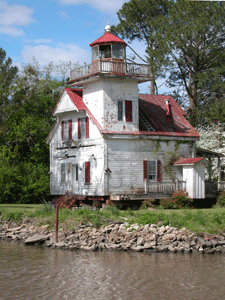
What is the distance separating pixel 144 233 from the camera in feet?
65.4

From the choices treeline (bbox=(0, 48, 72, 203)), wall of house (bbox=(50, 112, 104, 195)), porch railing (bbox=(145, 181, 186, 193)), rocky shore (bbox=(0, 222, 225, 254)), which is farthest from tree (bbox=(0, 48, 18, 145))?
rocky shore (bbox=(0, 222, 225, 254))

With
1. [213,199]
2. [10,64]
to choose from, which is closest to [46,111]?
[10,64]

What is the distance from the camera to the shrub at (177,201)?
28.3 metres

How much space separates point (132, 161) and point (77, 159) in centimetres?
418

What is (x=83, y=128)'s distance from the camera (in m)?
31.1

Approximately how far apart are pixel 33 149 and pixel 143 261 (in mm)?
22891

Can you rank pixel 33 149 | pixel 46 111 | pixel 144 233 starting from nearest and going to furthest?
pixel 144 233 < pixel 33 149 < pixel 46 111

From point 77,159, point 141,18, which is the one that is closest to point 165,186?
point 77,159

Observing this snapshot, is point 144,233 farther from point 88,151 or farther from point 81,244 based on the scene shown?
point 88,151

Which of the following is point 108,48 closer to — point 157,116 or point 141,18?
point 157,116

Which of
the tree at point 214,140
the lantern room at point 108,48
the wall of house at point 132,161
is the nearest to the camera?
the wall of house at point 132,161

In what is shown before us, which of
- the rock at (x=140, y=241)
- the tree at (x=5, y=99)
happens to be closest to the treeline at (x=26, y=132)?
the tree at (x=5, y=99)

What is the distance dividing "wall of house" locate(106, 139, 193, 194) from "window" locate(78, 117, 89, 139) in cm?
247

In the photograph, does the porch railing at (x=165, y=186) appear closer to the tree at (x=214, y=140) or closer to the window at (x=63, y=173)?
the window at (x=63, y=173)
